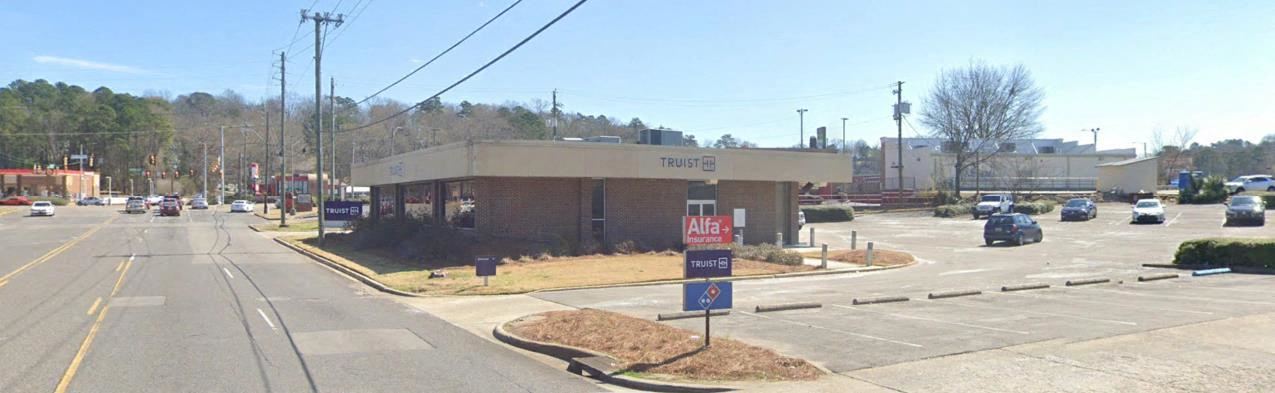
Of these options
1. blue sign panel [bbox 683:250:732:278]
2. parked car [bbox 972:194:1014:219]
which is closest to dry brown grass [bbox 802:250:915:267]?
blue sign panel [bbox 683:250:732:278]

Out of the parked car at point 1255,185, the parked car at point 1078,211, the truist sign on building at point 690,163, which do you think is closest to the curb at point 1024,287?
the truist sign on building at point 690,163

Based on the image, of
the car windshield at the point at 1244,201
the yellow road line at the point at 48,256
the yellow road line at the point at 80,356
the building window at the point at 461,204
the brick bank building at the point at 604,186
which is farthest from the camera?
the car windshield at the point at 1244,201

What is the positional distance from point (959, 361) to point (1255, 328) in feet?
19.2

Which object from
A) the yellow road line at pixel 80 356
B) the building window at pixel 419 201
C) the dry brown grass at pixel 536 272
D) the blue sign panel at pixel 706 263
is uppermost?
the building window at pixel 419 201

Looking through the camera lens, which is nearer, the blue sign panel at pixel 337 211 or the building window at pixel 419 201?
the building window at pixel 419 201

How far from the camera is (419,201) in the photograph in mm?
39312

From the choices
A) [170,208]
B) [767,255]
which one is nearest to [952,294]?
[767,255]

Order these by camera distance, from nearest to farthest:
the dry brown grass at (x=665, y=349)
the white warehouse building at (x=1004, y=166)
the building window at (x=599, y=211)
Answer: the dry brown grass at (x=665, y=349) → the building window at (x=599, y=211) → the white warehouse building at (x=1004, y=166)

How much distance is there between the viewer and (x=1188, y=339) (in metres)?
12.6

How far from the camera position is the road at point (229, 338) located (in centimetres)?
999

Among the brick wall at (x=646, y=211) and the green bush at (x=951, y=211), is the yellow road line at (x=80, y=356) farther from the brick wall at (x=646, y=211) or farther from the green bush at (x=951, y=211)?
the green bush at (x=951, y=211)

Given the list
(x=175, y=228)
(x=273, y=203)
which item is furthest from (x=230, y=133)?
(x=175, y=228)

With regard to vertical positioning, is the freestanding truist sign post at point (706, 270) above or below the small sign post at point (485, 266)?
above

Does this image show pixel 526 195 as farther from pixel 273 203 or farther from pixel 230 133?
pixel 230 133
